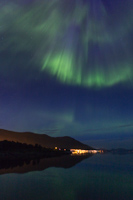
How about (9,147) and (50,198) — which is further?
(9,147)

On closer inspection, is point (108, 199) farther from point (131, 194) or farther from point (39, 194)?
point (39, 194)

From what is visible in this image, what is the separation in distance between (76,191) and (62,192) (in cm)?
113

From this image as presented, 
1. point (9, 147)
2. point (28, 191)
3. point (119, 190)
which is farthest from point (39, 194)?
point (9, 147)

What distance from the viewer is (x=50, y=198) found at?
12969mm

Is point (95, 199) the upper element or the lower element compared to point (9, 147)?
lower

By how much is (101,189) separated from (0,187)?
24.9ft

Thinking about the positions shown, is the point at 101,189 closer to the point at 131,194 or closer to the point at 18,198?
the point at 131,194

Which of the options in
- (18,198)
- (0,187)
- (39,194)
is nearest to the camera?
(18,198)

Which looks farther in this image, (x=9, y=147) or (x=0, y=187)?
(x=9, y=147)

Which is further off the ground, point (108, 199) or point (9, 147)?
point (9, 147)

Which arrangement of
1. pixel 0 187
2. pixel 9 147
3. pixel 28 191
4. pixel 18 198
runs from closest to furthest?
pixel 18 198, pixel 28 191, pixel 0 187, pixel 9 147

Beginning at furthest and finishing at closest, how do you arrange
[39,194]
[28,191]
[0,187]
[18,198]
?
[0,187], [28,191], [39,194], [18,198]

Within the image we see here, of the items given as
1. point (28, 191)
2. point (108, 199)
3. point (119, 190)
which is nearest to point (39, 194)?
point (28, 191)

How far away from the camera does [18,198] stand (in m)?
12.7
